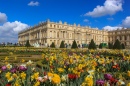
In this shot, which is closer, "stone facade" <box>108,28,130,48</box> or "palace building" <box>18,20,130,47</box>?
"palace building" <box>18,20,130,47</box>

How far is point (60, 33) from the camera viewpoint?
196 feet

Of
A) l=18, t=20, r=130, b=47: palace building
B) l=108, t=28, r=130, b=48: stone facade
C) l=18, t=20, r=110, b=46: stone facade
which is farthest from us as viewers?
l=108, t=28, r=130, b=48: stone facade

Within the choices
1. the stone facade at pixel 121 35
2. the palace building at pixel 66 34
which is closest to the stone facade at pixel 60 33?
the palace building at pixel 66 34

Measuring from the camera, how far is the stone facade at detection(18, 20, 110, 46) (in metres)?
57.8

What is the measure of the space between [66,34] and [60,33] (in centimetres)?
230

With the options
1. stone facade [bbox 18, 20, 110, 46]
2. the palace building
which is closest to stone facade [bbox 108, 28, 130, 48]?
the palace building

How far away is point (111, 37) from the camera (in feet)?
257

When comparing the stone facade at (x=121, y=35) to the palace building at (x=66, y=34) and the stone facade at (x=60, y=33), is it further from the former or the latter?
the stone facade at (x=60, y=33)

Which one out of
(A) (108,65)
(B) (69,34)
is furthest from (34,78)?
(B) (69,34)

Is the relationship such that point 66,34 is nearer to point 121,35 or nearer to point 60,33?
point 60,33

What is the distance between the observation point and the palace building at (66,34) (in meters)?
57.9

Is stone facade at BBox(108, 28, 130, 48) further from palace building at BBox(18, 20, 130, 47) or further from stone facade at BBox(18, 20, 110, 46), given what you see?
stone facade at BBox(18, 20, 110, 46)

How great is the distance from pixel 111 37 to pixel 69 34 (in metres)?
24.4

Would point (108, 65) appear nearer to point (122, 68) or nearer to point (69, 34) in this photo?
point (122, 68)
